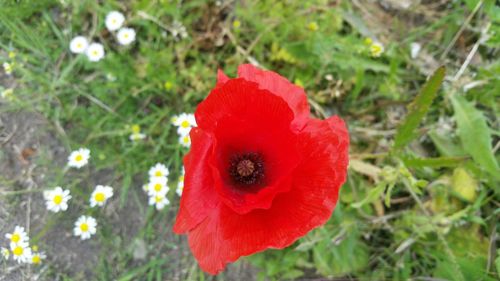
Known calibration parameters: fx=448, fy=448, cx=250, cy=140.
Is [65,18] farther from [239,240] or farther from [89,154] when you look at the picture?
[239,240]

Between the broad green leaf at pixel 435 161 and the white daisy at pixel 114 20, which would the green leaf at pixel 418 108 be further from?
the white daisy at pixel 114 20

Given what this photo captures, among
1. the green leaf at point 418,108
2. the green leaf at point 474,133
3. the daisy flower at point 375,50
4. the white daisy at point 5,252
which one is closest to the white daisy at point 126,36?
the white daisy at point 5,252

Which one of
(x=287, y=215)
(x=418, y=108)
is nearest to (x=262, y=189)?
(x=287, y=215)

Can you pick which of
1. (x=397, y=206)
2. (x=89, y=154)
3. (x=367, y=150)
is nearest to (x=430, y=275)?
(x=397, y=206)

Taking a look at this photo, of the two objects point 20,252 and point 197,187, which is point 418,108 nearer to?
point 197,187

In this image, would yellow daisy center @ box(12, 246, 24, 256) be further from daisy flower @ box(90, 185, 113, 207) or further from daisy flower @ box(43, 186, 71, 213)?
daisy flower @ box(90, 185, 113, 207)

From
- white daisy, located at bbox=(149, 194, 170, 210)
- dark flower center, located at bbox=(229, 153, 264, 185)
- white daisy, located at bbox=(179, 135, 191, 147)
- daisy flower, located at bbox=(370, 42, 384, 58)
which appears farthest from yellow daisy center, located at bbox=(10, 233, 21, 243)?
daisy flower, located at bbox=(370, 42, 384, 58)
